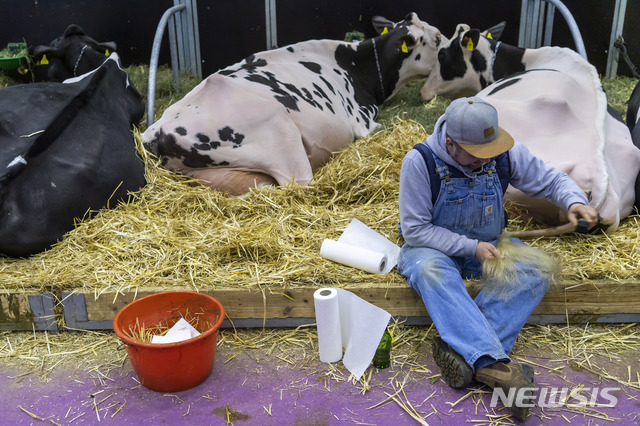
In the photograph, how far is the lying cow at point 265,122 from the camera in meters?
4.70

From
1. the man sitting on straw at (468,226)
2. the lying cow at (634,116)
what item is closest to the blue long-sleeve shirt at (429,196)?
the man sitting on straw at (468,226)

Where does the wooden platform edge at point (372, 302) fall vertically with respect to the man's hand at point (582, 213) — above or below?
below

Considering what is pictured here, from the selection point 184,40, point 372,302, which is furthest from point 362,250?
point 184,40

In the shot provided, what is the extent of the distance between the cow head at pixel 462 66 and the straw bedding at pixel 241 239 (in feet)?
6.86

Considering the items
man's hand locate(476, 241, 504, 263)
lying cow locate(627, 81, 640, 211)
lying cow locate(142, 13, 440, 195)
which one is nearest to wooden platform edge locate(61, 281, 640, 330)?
man's hand locate(476, 241, 504, 263)

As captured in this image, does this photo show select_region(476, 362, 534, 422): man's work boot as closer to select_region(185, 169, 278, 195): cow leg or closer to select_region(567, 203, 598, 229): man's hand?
select_region(567, 203, 598, 229): man's hand

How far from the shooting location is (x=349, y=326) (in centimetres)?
325

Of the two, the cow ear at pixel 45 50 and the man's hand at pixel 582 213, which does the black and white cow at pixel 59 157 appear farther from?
the man's hand at pixel 582 213

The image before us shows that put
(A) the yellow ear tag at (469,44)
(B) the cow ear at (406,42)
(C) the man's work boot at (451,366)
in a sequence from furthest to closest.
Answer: (B) the cow ear at (406,42)
(A) the yellow ear tag at (469,44)
(C) the man's work boot at (451,366)

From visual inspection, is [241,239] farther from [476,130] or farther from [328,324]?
[476,130]

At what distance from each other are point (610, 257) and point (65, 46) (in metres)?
5.59

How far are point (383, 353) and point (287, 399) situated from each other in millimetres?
522

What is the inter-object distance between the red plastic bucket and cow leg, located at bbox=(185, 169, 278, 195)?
58.7 inches

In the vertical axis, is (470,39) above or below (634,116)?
above
